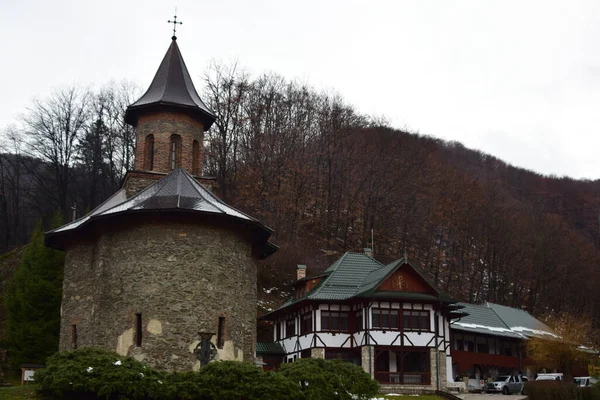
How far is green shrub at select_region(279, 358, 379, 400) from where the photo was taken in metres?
20.9

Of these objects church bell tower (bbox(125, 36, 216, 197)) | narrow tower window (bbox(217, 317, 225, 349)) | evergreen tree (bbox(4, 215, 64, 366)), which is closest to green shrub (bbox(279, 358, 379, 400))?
narrow tower window (bbox(217, 317, 225, 349))

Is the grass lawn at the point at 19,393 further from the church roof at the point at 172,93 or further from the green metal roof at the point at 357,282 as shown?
the green metal roof at the point at 357,282

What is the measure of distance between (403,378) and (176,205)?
16664mm

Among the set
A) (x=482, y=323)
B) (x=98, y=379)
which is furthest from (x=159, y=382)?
(x=482, y=323)

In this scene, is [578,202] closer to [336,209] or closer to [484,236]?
[484,236]

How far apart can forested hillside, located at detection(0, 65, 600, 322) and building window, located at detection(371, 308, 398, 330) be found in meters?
13.5

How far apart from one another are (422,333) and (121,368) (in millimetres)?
19374

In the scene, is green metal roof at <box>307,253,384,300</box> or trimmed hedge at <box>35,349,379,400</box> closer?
trimmed hedge at <box>35,349,379,400</box>

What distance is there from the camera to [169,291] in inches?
921

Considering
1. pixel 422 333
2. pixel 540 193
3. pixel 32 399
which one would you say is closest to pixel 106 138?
pixel 422 333

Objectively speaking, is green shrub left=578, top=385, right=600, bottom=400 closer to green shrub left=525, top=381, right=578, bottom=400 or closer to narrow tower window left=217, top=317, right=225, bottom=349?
green shrub left=525, top=381, right=578, bottom=400

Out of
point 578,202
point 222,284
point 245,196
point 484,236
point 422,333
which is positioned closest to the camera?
point 222,284

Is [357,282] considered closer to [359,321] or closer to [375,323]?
[359,321]

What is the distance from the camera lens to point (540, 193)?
344ft
